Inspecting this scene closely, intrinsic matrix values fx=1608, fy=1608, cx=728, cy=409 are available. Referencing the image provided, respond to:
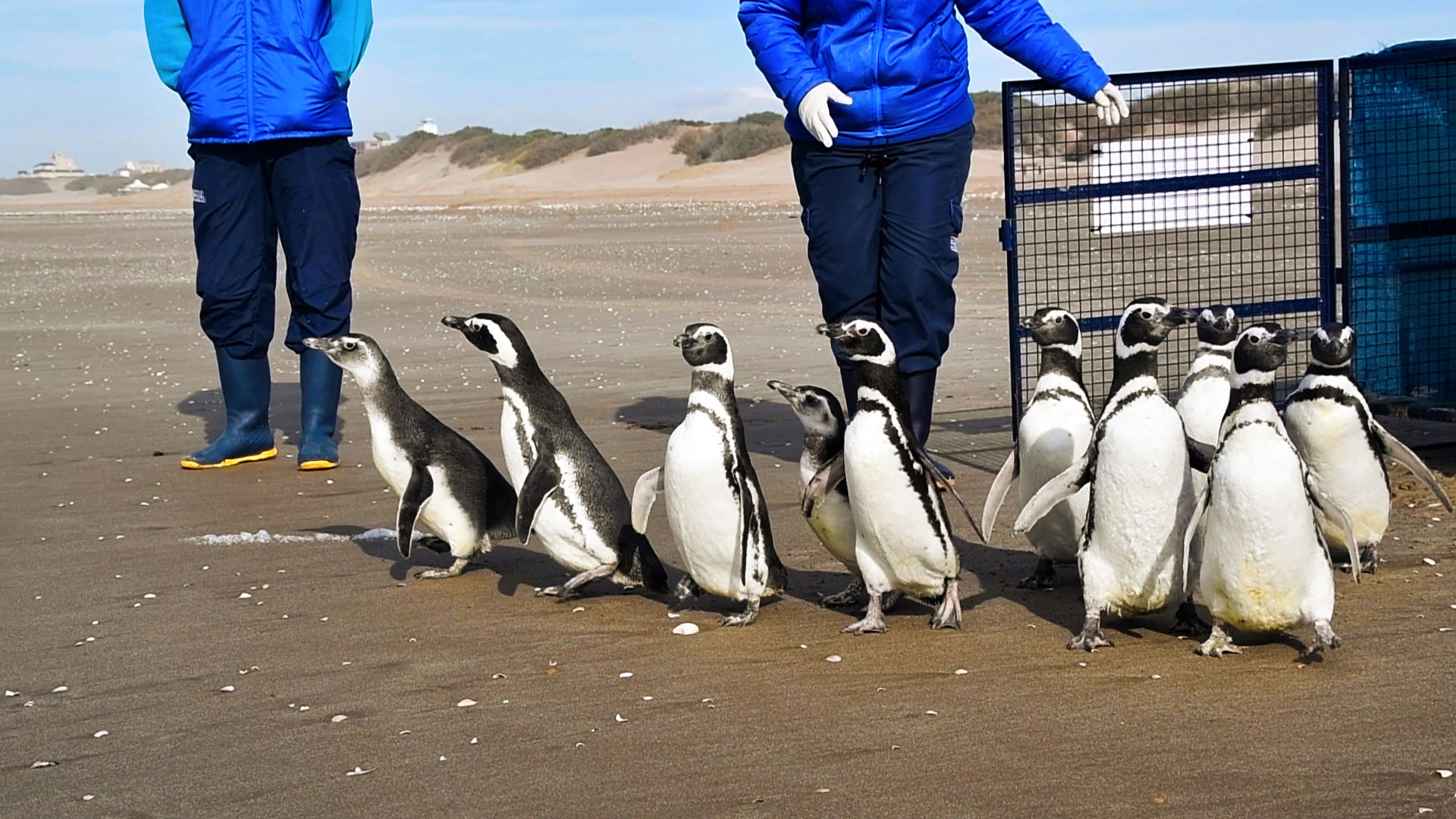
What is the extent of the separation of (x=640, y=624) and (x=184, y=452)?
372 centimetres

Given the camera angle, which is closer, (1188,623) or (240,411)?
(1188,623)

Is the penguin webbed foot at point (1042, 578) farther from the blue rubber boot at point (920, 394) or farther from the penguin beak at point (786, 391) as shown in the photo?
the blue rubber boot at point (920, 394)

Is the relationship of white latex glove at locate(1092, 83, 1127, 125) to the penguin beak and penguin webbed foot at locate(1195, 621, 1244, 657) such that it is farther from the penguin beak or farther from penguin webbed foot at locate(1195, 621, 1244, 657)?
penguin webbed foot at locate(1195, 621, 1244, 657)

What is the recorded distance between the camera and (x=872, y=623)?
4.12m

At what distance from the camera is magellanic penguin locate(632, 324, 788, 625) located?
166 inches

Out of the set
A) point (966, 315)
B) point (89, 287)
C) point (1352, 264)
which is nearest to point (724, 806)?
point (1352, 264)

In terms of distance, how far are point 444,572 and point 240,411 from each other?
2408 mm

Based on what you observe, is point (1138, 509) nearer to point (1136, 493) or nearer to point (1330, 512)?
point (1136, 493)

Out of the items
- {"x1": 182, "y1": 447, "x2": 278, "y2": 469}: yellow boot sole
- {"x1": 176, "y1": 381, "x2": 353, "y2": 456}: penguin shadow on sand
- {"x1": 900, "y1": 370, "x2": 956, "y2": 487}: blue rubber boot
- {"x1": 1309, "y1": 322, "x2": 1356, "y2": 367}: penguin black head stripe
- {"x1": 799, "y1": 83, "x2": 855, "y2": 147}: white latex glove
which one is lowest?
{"x1": 182, "y1": 447, "x2": 278, "y2": 469}: yellow boot sole

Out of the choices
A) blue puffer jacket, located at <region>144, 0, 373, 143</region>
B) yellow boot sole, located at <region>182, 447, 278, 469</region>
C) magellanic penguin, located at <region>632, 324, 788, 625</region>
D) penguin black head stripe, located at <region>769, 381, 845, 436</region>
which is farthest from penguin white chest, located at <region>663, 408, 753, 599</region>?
yellow boot sole, located at <region>182, 447, 278, 469</region>

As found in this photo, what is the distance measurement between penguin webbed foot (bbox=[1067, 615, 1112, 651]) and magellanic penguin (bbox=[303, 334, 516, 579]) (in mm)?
1880

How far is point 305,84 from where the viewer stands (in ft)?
21.7

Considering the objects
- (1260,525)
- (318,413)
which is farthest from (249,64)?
(1260,525)

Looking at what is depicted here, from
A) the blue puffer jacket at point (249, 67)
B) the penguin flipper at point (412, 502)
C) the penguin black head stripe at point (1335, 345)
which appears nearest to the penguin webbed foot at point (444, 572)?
the penguin flipper at point (412, 502)
